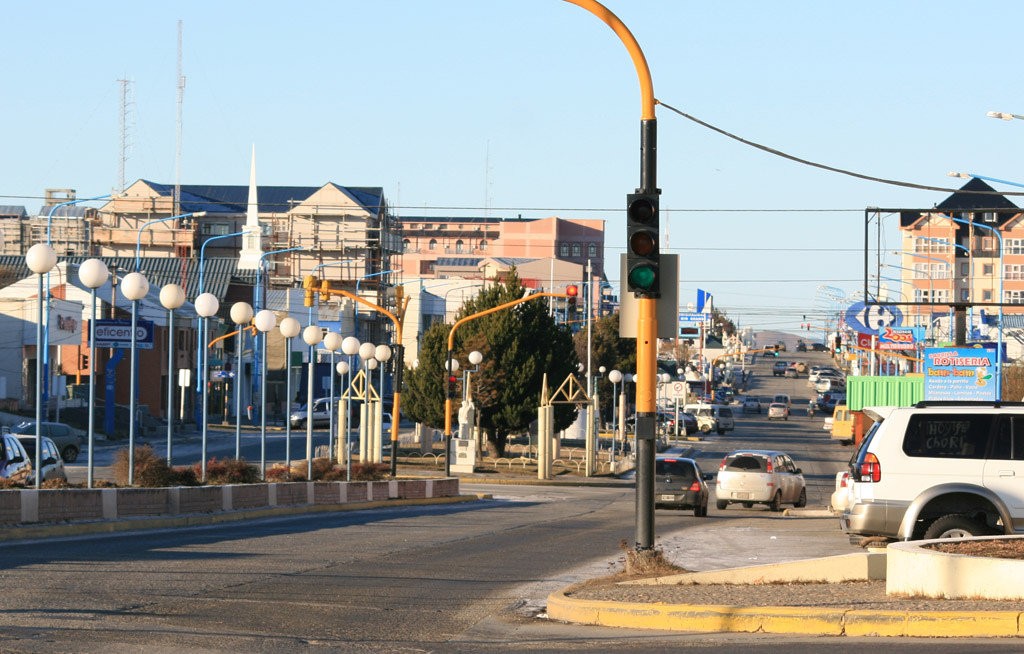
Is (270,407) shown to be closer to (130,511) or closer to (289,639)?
(130,511)

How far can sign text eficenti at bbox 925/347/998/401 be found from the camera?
46969mm

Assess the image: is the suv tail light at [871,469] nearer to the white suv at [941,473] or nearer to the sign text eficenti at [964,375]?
the white suv at [941,473]

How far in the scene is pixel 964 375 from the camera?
1854 inches

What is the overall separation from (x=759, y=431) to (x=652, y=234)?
82.9 meters

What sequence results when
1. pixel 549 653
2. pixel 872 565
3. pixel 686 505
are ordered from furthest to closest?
1. pixel 686 505
2. pixel 872 565
3. pixel 549 653

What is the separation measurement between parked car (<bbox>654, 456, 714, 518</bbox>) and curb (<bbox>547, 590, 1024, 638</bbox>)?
20.9 m

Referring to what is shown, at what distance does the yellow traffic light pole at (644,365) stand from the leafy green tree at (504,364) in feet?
143

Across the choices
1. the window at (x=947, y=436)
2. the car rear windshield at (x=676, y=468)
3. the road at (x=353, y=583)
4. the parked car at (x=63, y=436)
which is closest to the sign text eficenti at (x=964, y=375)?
the car rear windshield at (x=676, y=468)

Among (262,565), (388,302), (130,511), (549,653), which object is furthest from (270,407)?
(549,653)

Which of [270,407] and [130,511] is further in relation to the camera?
[270,407]

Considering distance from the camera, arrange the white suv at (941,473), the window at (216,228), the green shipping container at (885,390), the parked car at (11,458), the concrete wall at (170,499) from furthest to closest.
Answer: the window at (216,228) → the green shipping container at (885,390) → the parked car at (11,458) → the concrete wall at (170,499) → the white suv at (941,473)

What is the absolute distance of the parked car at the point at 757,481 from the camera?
3569cm

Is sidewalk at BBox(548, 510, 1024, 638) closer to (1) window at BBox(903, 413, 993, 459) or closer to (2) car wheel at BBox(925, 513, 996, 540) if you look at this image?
(2) car wheel at BBox(925, 513, 996, 540)

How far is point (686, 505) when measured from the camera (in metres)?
33.4
